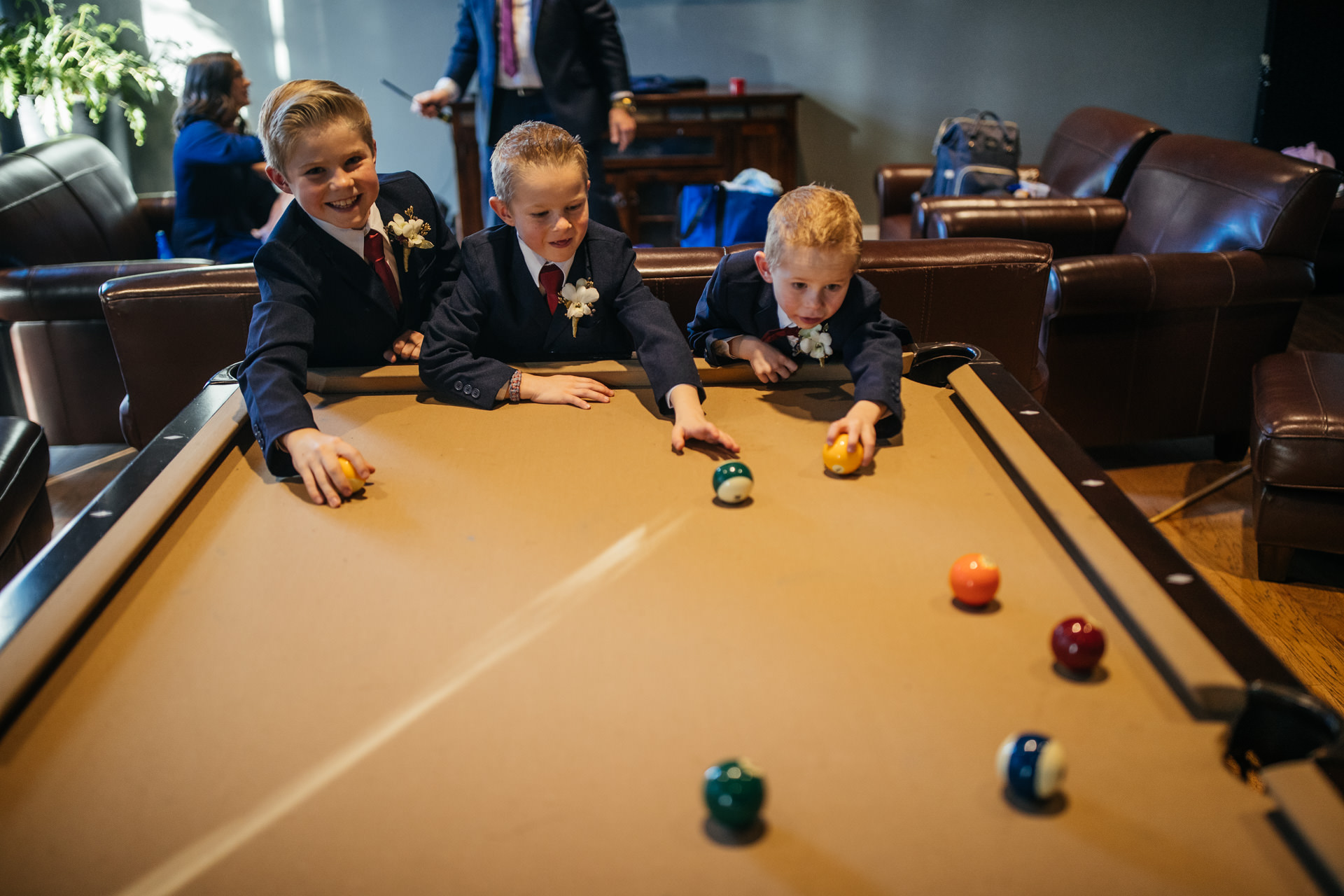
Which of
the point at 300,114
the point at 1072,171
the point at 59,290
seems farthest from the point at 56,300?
the point at 1072,171

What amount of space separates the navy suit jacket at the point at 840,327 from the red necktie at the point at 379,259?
0.62m

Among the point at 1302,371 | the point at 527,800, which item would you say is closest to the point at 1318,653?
the point at 1302,371

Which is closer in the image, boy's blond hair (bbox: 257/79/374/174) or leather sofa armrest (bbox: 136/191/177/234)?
boy's blond hair (bbox: 257/79/374/174)

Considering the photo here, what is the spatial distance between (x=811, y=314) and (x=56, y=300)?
8.21ft

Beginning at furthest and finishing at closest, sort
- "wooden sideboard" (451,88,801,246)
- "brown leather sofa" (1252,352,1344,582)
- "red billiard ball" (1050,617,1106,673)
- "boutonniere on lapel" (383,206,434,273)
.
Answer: "wooden sideboard" (451,88,801,246) → "brown leather sofa" (1252,352,1344,582) → "boutonniere on lapel" (383,206,434,273) → "red billiard ball" (1050,617,1106,673)

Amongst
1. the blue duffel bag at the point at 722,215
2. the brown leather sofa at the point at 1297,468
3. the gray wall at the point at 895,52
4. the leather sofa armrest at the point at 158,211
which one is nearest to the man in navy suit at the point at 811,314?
the brown leather sofa at the point at 1297,468

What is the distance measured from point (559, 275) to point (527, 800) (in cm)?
126

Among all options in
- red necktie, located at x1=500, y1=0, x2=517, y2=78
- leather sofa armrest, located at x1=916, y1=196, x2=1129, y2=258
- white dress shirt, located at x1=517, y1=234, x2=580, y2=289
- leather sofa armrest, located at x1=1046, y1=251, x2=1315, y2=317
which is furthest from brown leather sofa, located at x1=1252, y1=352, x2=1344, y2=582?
red necktie, located at x1=500, y1=0, x2=517, y2=78

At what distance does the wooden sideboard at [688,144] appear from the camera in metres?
5.18

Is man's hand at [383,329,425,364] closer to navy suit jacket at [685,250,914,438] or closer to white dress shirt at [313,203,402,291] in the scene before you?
white dress shirt at [313,203,402,291]

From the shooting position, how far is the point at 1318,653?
2.26 meters

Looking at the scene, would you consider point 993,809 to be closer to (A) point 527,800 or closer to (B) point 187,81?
(A) point 527,800

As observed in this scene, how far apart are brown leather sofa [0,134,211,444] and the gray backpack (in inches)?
120

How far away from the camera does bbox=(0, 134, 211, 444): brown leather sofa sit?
3.04 m
